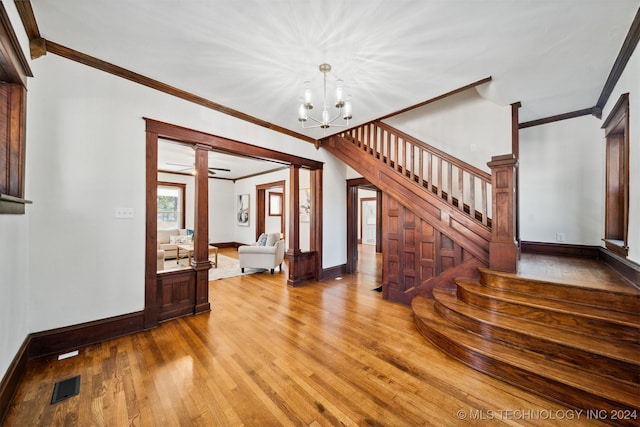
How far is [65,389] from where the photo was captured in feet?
5.65

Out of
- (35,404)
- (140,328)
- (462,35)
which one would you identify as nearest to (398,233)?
(462,35)

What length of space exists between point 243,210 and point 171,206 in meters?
2.39

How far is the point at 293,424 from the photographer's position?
57.4 inches

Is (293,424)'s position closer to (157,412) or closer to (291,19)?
(157,412)

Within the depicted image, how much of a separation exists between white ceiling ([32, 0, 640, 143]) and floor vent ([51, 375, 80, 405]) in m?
2.83

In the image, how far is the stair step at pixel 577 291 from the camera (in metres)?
1.88

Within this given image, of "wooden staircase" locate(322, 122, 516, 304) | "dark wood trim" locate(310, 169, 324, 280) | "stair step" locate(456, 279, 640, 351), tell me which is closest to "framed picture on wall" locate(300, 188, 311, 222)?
"dark wood trim" locate(310, 169, 324, 280)

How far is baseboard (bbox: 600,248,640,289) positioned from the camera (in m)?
2.03

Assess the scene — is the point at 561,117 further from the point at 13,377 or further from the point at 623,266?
the point at 13,377

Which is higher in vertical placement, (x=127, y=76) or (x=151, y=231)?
(x=127, y=76)

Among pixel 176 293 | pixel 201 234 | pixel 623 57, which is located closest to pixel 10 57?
pixel 201 234

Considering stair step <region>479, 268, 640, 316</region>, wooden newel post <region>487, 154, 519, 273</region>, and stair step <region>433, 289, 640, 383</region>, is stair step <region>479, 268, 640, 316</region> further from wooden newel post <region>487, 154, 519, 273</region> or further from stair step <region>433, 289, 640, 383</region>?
stair step <region>433, 289, 640, 383</region>

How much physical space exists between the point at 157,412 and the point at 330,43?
122 inches

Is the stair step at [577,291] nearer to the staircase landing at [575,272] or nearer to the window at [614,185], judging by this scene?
the staircase landing at [575,272]
